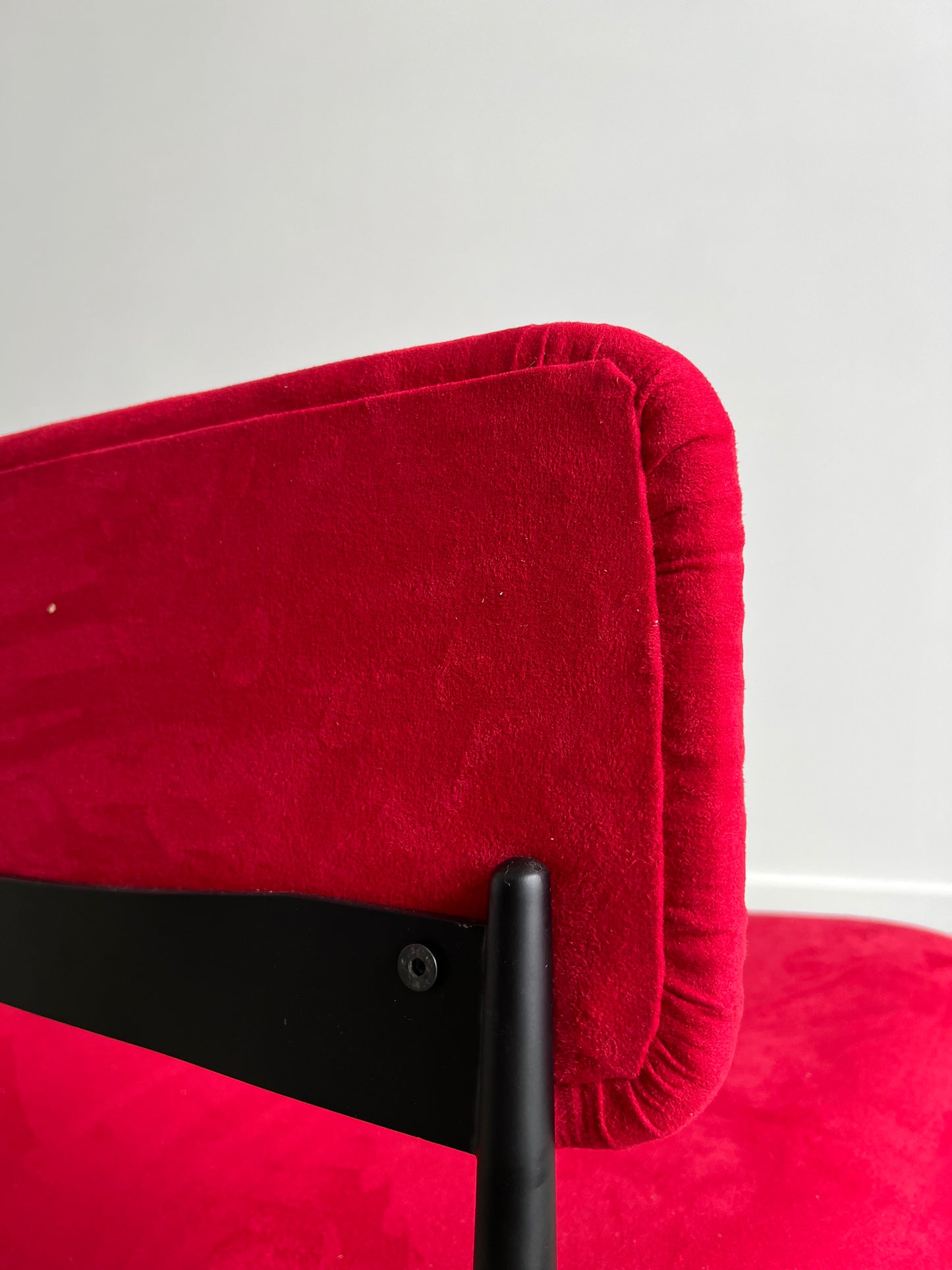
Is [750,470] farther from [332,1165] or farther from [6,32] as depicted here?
[6,32]

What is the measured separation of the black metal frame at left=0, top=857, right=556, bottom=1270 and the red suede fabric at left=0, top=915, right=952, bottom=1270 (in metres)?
0.15

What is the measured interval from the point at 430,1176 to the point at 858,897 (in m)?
1.36

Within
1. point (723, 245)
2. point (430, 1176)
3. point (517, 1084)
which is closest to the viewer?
point (517, 1084)

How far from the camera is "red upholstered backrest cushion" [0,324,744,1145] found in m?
0.30

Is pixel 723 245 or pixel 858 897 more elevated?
pixel 723 245

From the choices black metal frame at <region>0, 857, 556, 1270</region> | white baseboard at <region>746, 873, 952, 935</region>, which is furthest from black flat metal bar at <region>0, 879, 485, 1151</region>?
white baseboard at <region>746, 873, 952, 935</region>

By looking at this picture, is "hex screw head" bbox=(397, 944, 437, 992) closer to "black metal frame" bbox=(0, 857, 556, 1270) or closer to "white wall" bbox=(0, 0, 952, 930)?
"black metal frame" bbox=(0, 857, 556, 1270)

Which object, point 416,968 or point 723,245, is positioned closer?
point 416,968

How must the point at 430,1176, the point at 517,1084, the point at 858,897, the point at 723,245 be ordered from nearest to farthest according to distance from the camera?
the point at 517,1084
the point at 430,1176
the point at 723,245
the point at 858,897

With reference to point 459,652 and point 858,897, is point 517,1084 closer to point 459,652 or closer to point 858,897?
point 459,652

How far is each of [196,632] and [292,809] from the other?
0.09 meters

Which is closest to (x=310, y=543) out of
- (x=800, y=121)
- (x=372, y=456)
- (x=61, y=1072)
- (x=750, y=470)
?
(x=372, y=456)

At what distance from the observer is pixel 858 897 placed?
1.66 meters

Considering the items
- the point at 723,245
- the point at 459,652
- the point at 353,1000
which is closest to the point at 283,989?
the point at 353,1000
